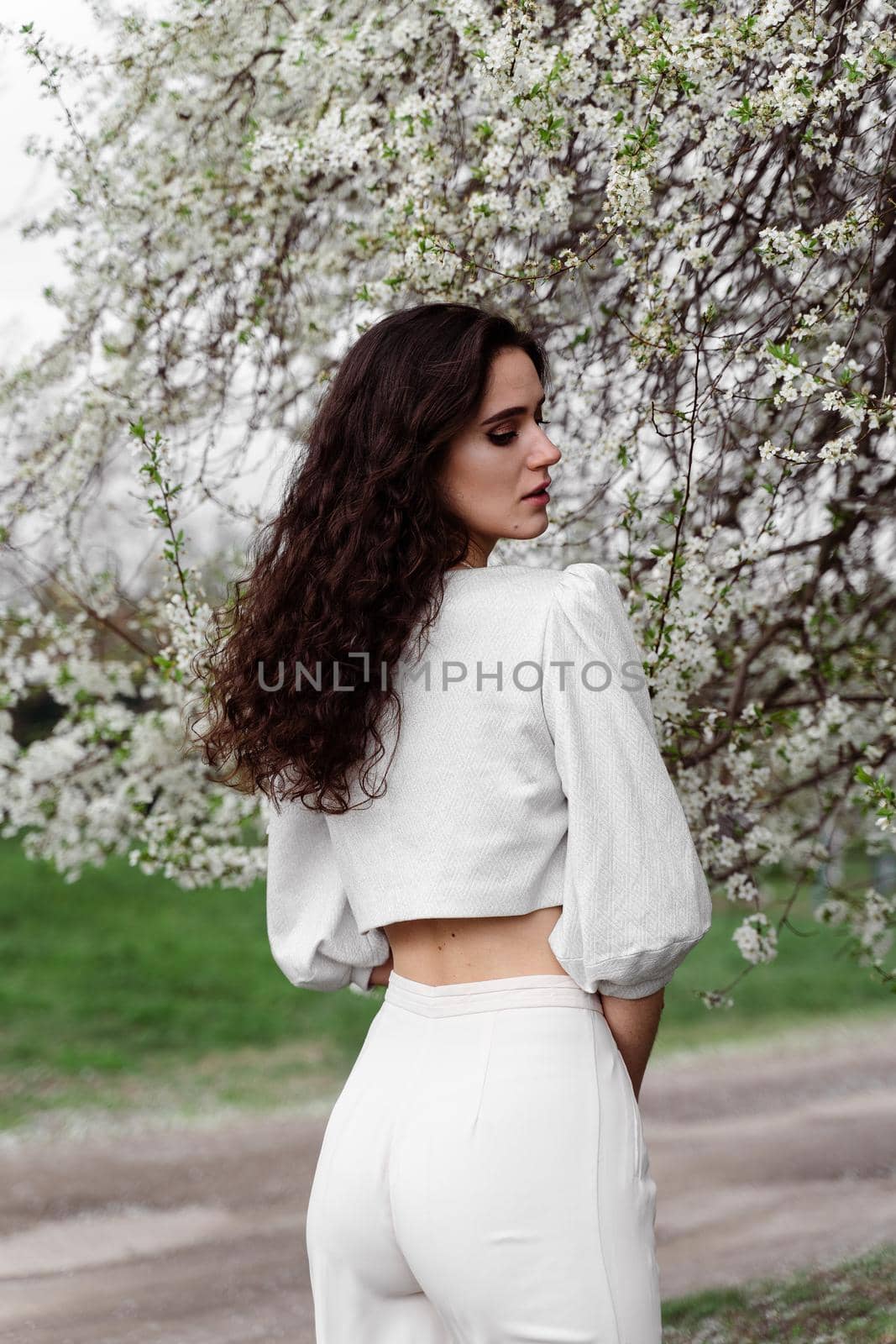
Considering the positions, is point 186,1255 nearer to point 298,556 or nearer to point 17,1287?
point 17,1287

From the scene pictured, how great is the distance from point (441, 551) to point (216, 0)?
1.95m

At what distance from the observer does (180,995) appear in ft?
27.2

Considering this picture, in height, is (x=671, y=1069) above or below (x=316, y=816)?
below

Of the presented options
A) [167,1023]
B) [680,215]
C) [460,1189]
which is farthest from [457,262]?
[167,1023]

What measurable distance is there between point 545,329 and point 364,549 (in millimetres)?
1213

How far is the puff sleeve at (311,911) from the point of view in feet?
5.73

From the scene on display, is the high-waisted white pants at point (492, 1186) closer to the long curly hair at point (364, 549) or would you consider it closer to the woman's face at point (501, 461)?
the long curly hair at point (364, 549)

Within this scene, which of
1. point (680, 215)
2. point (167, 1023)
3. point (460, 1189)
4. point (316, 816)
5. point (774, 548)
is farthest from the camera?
point (167, 1023)

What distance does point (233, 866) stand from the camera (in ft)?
9.40

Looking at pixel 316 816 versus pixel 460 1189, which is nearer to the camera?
pixel 460 1189

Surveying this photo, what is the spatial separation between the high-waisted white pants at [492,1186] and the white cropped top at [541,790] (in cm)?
9

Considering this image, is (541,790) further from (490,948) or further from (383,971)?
(383,971)

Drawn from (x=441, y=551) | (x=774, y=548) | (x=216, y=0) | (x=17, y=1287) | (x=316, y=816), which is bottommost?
(x=17, y=1287)

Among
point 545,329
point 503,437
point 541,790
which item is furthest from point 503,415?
point 545,329
